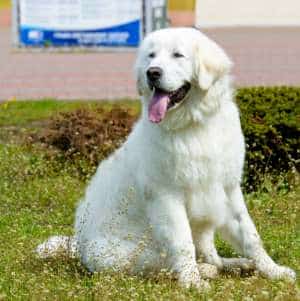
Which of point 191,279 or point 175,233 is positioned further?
point 175,233

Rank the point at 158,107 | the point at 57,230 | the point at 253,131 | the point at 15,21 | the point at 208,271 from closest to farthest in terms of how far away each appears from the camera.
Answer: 1. the point at 158,107
2. the point at 208,271
3. the point at 57,230
4. the point at 253,131
5. the point at 15,21

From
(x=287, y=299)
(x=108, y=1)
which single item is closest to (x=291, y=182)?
(x=287, y=299)

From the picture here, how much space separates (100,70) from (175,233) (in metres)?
12.0

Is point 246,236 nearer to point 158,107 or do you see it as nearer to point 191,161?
point 191,161

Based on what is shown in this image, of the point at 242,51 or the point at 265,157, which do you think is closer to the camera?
the point at 265,157

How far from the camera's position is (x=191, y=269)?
23.1 feet

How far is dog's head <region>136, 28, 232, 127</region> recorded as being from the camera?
7.07 metres

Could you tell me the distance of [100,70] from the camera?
18953 millimetres

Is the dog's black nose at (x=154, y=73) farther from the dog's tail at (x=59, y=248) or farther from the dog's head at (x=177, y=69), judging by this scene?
the dog's tail at (x=59, y=248)

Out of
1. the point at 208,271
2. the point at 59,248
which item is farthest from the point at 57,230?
the point at 208,271

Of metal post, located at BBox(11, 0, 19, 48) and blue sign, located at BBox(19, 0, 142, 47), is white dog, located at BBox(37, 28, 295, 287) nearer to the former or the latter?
blue sign, located at BBox(19, 0, 142, 47)

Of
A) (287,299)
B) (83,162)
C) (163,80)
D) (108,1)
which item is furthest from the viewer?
(108,1)

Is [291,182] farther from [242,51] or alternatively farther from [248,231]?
[242,51]

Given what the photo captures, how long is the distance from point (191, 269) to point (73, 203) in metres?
3.07
